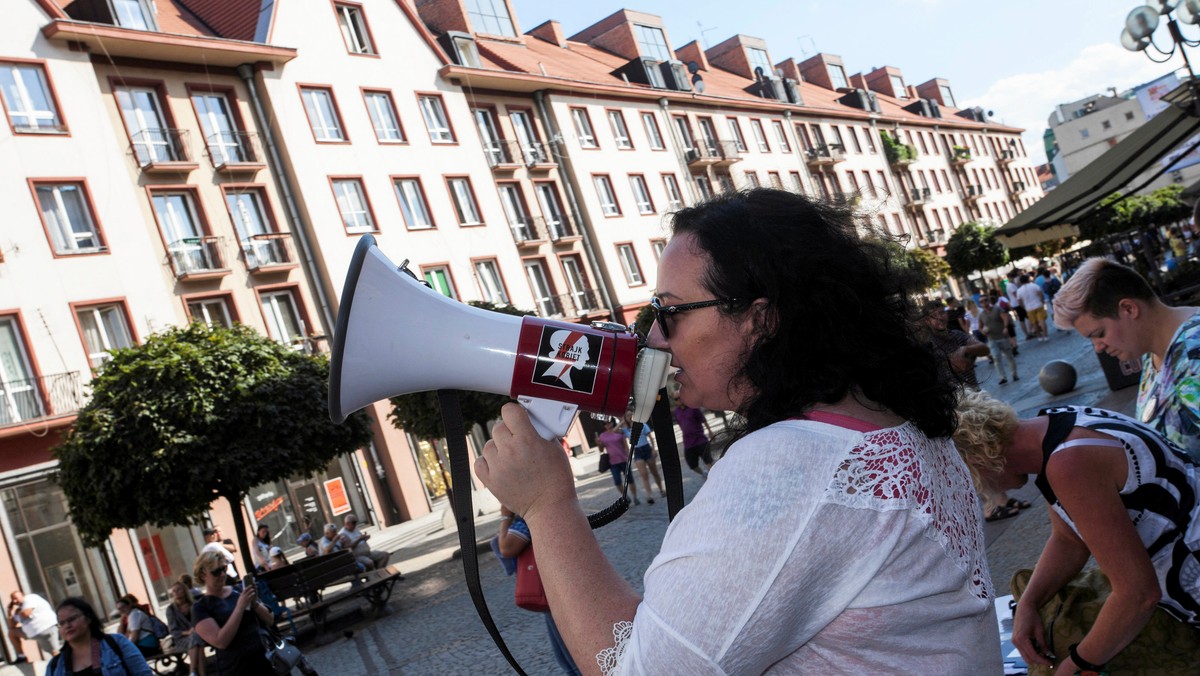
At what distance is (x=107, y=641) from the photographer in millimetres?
5906

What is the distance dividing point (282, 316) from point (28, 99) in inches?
301

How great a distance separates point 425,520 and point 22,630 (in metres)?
12.1

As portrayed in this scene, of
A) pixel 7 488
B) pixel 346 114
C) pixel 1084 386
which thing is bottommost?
pixel 1084 386

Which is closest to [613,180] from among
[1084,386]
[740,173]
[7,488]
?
[740,173]

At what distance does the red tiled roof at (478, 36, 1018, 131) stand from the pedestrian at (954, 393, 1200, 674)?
34563 millimetres

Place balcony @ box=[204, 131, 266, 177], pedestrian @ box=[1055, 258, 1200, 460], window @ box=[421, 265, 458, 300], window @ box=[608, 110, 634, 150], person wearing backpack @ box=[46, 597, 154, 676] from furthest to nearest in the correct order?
window @ box=[608, 110, 634, 150] < window @ box=[421, 265, 458, 300] < balcony @ box=[204, 131, 266, 177] < person wearing backpack @ box=[46, 597, 154, 676] < pedestrian @ box=[1055, 258, 1200, 460]

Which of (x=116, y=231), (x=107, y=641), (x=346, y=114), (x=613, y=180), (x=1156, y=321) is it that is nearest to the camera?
(x=1156, y=321)

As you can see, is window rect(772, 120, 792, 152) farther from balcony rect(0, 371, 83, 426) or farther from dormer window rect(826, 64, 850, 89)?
balcony rect(0, 371, 83, 426)

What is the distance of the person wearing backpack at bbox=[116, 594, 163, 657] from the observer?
1229 centimetres

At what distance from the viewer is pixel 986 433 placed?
8.93 feet

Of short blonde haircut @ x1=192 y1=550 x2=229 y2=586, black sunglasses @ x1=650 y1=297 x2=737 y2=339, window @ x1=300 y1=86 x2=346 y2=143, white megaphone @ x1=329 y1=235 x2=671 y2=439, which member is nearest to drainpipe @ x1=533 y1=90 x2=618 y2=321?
window @ x1=300 y1=86 x2=346 y2=143

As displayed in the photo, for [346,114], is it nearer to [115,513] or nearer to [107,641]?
[115,513]

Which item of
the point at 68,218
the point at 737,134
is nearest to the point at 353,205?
the point at 68,218

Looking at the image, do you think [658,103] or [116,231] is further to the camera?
[658,103]
